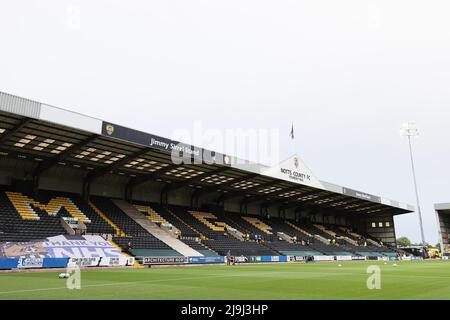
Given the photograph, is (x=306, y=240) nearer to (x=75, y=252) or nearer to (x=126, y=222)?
(x=126, y=222)

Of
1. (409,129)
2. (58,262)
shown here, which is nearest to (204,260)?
(58,262)

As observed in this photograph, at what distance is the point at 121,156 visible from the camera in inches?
1508

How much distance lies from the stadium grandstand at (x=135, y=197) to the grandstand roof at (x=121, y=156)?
9 centimetres

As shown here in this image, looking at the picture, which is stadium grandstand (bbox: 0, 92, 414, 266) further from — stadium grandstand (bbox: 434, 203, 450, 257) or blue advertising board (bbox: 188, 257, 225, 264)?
stadium grandstand (bbox: 434, 203, 450, 257)

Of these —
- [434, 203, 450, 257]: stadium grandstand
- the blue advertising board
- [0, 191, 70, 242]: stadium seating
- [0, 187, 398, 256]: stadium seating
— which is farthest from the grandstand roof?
[434, 203, 450, 257]: stadium grandstand

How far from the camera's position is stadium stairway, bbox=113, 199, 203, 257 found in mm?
41106

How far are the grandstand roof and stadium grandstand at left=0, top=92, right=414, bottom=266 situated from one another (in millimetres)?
95

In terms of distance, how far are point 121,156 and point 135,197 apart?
13293mm

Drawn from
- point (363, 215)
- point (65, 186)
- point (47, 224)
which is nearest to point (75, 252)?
point (47, 224)

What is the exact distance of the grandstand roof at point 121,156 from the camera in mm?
28609

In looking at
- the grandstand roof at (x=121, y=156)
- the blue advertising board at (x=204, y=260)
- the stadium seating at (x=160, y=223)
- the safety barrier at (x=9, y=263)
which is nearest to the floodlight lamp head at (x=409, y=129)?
the grandstand roof at (x=121, y=156)

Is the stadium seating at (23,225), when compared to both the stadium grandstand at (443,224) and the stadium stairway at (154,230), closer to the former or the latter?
the stadium stairway at (154,230)

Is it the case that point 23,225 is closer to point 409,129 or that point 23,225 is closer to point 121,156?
point 121,156

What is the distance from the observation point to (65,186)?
142 feet
